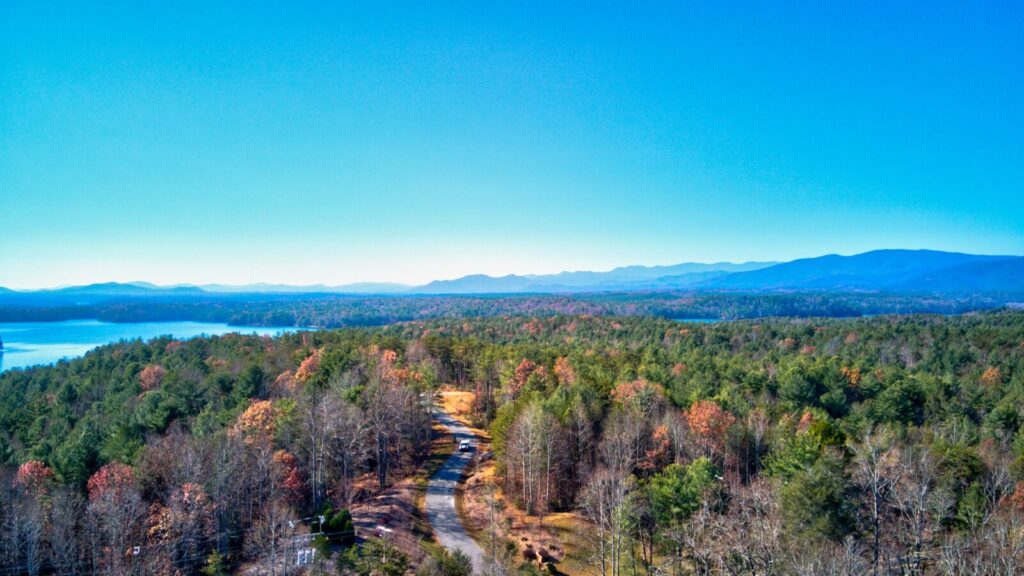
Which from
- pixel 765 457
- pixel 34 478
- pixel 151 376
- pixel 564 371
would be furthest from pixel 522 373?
pixel 151 376

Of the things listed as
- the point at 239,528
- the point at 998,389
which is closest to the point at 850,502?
the point at 239,528

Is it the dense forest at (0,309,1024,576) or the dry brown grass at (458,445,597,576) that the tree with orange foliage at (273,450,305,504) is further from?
the dry brown grass at (458,445,597,576)

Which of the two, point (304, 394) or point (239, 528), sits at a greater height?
point (304, 394)

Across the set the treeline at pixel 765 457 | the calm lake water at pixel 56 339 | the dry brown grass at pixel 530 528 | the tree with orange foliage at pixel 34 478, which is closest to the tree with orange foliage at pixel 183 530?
the tree with orange foliage at pixel 34 478

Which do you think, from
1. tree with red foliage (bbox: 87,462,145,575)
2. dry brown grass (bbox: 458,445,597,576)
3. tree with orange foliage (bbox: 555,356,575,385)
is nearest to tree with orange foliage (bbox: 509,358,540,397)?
tree with orange foliage (bbox: 555,356,575,385)

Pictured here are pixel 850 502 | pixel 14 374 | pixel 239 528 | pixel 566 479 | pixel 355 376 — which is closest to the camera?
pixel 850 502

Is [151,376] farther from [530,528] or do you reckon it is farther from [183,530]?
[530,528]

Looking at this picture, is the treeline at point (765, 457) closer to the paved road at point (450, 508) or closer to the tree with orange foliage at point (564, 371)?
the tree with orange foliage at point (564, 371)

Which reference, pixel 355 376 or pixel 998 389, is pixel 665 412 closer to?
pixel 355 376
